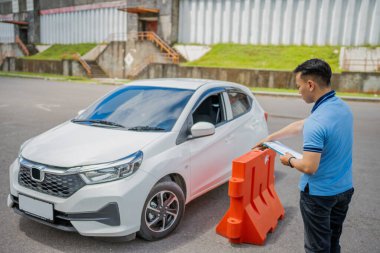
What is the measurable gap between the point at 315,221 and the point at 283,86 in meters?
21.2

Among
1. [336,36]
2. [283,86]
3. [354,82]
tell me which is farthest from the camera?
[336,36]

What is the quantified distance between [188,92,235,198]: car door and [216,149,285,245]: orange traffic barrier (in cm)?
65

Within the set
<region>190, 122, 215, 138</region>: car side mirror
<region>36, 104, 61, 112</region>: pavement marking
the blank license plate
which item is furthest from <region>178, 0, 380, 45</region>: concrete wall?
the blank license plate

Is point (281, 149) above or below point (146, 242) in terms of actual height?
above

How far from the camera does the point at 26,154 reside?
12.0 feet

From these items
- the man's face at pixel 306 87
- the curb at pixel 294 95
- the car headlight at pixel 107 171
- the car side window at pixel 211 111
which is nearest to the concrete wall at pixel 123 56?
the curb at pixel 294 95

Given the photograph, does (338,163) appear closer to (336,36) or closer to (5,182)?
(5,182)

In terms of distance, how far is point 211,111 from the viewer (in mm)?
4844

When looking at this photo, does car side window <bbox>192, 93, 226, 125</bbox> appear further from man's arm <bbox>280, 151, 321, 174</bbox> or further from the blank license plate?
man's arm <bbox>280, 151, 321, 174</bbox>

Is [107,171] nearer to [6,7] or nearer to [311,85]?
[311,85]

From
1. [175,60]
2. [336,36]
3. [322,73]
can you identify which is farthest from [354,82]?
[322,73]

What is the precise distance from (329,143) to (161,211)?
1936 millimetres

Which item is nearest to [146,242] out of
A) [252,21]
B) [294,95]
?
[294,95]

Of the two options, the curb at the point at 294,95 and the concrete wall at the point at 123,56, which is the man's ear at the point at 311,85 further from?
the concrete wall at the point at 123,56
